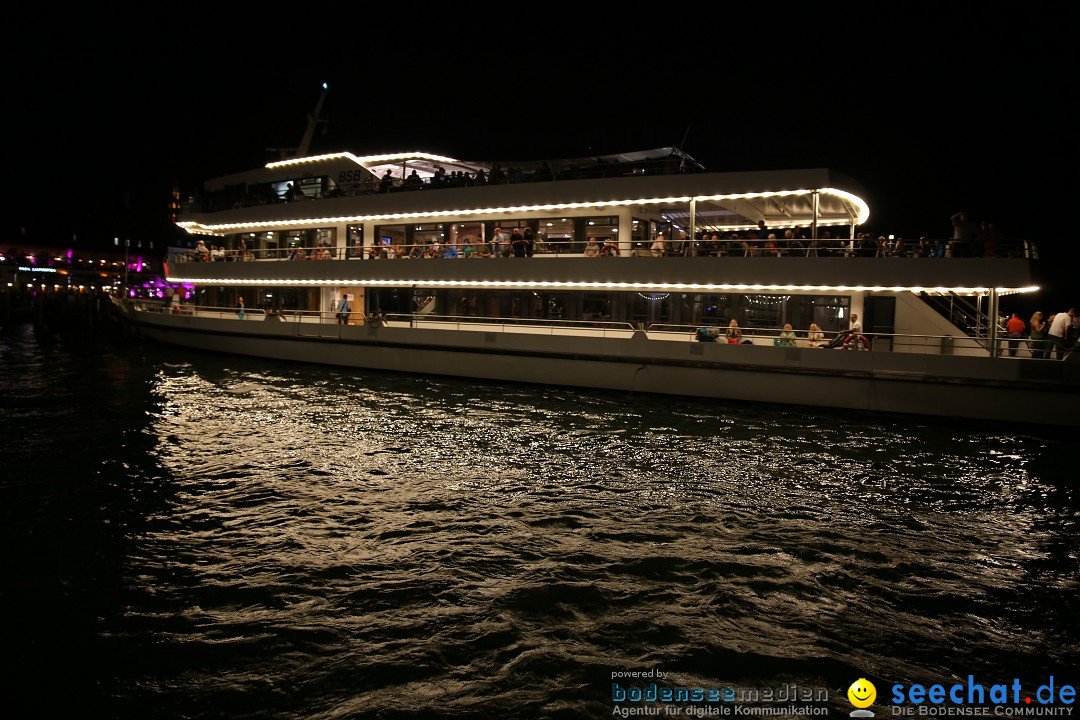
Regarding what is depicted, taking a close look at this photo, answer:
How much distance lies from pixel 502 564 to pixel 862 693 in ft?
10.9

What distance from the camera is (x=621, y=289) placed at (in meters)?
18.9

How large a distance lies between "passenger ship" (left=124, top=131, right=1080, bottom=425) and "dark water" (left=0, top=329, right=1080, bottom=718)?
9.76 ft

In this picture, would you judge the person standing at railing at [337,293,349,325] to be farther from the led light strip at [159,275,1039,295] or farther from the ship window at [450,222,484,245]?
the ship window at [450,222,484,245]

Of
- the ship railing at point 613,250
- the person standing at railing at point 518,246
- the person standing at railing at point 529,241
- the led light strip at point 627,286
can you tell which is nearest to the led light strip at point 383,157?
the ship railing at point 613,250

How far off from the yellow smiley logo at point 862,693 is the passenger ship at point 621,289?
11641 millimetres

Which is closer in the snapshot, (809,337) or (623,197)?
(809,337)

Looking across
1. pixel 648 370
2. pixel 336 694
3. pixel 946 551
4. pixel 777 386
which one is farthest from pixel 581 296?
pixel 336 694

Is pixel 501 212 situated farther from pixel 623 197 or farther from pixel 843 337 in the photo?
pixel 843 337

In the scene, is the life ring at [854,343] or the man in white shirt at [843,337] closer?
the man in white shirt at [843,337]

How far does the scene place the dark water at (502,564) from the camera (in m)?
4.64

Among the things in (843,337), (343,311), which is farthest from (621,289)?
(343,311)

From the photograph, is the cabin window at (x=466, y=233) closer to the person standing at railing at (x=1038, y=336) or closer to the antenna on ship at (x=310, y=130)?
the antenna on ship at (x=310, y=130)

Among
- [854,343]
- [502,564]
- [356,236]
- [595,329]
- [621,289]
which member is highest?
[356,236]

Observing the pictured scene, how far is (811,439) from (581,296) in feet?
29.1
